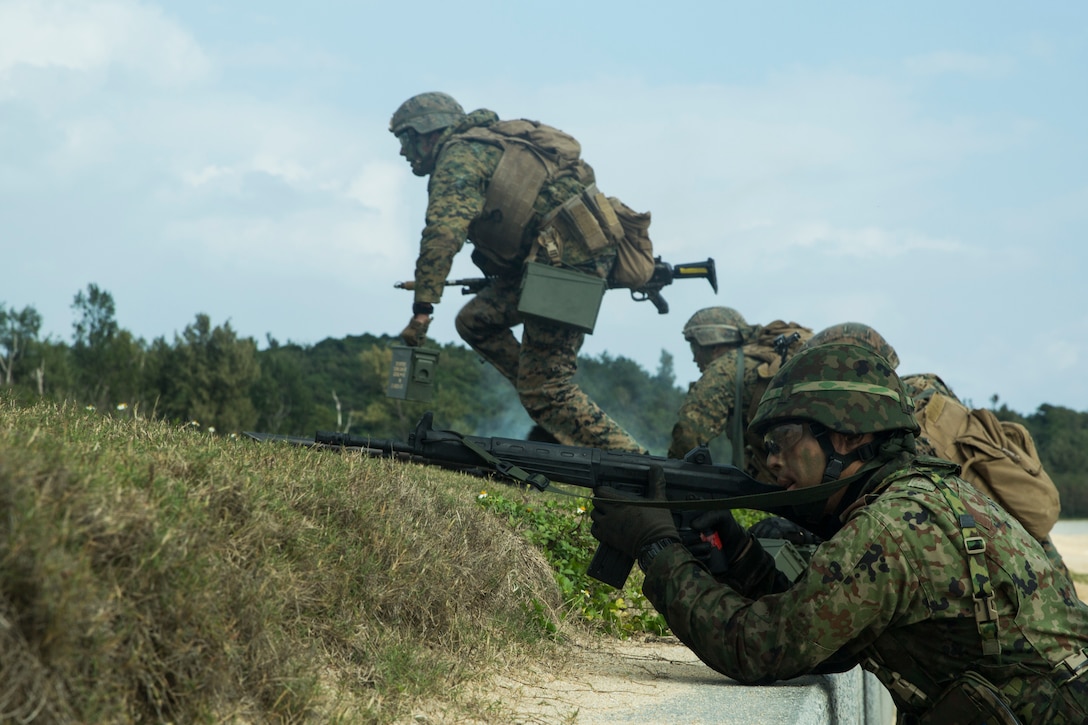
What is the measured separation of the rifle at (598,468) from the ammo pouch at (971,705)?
2.72ft

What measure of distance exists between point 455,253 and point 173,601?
6601mm

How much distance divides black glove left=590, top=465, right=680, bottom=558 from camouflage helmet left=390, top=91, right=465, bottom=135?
6.43m

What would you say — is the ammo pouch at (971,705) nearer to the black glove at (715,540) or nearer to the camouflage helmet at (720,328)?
the black glove at (715,540)

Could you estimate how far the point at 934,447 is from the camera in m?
4.97

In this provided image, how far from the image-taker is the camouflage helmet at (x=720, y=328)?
9.84 metres

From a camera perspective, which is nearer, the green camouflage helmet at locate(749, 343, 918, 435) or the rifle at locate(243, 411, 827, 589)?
the green camouflage helmet at locate(749, 343, 918, 435)

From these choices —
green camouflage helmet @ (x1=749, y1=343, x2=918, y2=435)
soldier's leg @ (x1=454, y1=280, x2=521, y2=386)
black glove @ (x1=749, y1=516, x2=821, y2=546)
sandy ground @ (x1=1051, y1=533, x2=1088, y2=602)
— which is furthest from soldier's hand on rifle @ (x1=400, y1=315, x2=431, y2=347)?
sandy ground @ (x1=1051, y1=533, x2=1088, y2=602)

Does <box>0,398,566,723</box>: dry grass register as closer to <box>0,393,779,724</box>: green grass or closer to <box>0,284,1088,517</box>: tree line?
<box>0,393,779,724</box>: green grass

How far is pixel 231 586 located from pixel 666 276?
28.5ft

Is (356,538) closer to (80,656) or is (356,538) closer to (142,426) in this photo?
(142,426)

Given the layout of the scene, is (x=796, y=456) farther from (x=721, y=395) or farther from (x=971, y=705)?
(x=721, y=395)

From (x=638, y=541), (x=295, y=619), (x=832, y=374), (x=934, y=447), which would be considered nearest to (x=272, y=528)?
(x=295, y=619)

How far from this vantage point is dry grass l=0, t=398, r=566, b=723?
1.99 meters

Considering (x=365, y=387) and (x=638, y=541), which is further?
(x=365, y=387)
